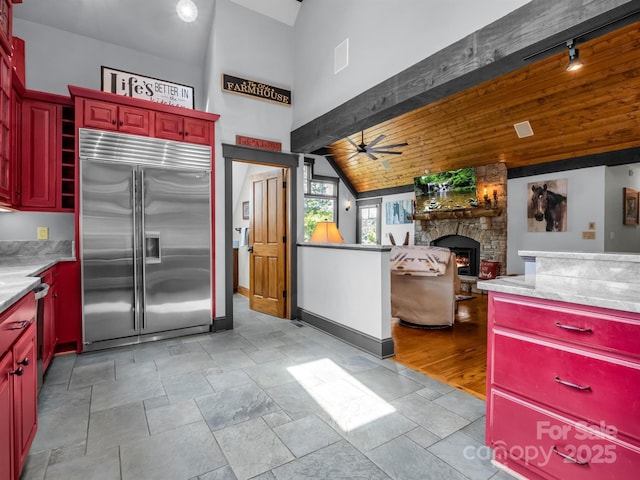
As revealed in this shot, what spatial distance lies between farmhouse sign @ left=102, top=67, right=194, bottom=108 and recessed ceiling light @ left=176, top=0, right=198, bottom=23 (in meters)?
0.81

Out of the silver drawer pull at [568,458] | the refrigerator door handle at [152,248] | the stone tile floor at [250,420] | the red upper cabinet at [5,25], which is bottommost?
the stone tile floor at [250,420]

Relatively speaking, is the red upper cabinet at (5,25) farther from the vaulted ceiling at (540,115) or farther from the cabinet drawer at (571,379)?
the vaulted ceiling at (540,115)

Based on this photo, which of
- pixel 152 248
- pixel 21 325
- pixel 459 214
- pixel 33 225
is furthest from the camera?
pixel 459 214

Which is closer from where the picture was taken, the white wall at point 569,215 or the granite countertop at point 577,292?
the granite countertop at point 577,292

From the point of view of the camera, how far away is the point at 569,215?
6141 millimetres

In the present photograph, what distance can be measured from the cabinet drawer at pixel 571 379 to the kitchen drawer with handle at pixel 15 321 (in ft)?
7.34

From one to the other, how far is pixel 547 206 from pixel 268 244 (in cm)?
555

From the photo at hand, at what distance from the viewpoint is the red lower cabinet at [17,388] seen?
50.8 inches

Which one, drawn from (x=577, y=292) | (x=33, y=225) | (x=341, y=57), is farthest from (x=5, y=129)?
(x=577, y=292)

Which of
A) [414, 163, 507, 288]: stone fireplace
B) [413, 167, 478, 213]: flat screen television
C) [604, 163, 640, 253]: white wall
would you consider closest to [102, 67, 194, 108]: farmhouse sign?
[413, 167, 478, 213]: flat screen television

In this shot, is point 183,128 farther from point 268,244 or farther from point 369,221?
point 369,221

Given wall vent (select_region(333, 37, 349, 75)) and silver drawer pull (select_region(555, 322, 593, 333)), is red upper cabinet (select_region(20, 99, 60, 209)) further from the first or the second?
silver drawer pull (select_region(555, 322, 593, 333))

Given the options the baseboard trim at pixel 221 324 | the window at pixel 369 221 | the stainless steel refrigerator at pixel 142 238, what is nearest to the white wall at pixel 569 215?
the window at pixel 369 221

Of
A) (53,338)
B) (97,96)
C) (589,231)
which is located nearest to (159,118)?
(97,96)
